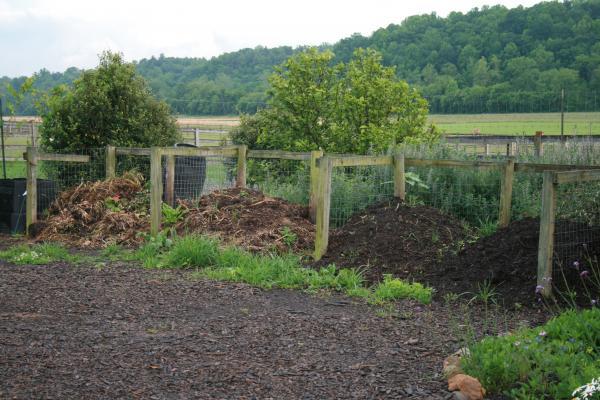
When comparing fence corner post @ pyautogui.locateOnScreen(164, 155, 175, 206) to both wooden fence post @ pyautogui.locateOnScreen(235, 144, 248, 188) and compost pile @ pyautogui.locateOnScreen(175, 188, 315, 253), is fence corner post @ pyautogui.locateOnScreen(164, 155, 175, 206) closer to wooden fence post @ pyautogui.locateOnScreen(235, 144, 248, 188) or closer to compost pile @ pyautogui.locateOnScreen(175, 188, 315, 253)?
compost pile @ pyautogui.locateOnScreen(175, 188, 315, 253)

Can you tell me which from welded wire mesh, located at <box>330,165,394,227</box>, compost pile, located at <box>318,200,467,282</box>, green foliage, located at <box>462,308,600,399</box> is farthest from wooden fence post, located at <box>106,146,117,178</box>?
green foliage, located at <box>462,308,600,399</box>

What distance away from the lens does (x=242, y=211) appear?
351 inches

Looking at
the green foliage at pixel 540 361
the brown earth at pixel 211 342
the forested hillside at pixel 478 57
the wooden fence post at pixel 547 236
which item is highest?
the forested hillside at pixel 478 57

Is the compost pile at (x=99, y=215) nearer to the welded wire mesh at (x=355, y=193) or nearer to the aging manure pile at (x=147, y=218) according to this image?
the aging manure pile at (x=147, y=218)

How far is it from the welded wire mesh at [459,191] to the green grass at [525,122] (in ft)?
75.4

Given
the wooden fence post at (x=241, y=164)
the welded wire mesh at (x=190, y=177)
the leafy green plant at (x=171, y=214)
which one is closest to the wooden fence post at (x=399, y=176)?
the wooden fence post at (x=241, y=164)

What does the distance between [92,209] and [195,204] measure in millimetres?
1616

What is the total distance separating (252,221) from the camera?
8570mm

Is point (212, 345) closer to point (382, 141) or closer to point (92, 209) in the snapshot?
point (92, 209)

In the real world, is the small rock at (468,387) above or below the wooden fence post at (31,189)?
below

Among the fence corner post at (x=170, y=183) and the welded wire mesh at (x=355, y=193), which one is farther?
the fence corner post at (x=170, y=183)

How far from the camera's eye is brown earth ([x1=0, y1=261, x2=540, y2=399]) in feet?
12.1

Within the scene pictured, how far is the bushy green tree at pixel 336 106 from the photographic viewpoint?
42.9 feet

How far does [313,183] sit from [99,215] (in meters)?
3.24
